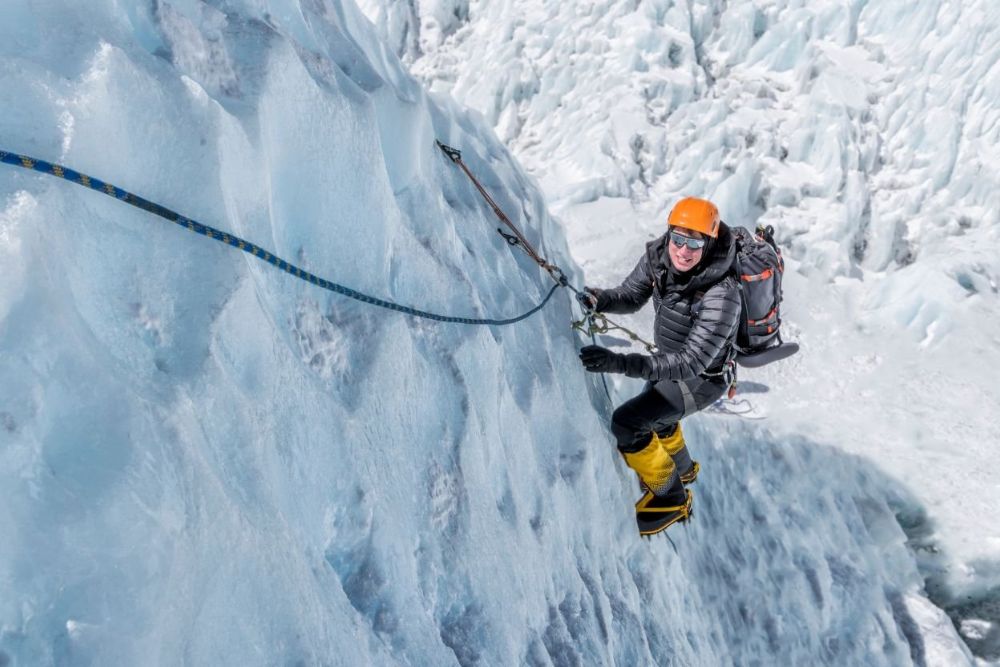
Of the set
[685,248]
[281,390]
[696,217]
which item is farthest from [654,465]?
[281,390]

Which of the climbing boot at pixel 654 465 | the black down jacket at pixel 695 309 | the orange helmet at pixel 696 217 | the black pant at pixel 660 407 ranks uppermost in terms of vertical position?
the orange helmet at pixel 696 217

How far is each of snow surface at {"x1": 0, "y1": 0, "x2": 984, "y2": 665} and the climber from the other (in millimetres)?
220

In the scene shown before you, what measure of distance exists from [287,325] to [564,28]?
1211cm

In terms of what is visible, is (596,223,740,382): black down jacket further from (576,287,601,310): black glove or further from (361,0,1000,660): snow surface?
(361,0,1000,660): snow surface

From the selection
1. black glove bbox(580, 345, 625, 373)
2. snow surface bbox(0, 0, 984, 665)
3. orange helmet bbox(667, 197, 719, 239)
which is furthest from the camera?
black glove bbox(580, 345, 625, 373)

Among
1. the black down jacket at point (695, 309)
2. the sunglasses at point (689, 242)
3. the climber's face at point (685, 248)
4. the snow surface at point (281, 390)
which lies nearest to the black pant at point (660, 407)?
the snow surface at point (281, 390)

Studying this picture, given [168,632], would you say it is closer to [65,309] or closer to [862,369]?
[65,309]

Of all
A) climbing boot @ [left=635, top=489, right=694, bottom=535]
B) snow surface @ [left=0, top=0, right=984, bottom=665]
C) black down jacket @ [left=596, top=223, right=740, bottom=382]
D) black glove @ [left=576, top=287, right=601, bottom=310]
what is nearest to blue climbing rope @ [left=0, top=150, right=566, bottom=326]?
snow surface @ [left=0, top=0, right=984, bottom=665]

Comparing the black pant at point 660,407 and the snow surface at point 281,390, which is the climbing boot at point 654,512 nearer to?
the snow surface at point 281,390

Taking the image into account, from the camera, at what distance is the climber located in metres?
3.14

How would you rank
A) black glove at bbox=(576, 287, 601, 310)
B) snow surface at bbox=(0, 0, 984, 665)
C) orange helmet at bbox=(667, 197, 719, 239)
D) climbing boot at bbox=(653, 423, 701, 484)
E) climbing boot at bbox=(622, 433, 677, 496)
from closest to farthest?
snow surface at bbox=(0, 0, 984, 665)
orange helmet at bbox=(667, 197, 719, 239)
black glove at bbox=(576, 287, 601, 310)
climbing boot at bbox=(622, 433, 677, 496)
climbing boot at bbox=(653, 423, 701, 484)

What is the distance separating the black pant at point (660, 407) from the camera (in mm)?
3695

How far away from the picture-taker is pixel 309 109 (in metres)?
2.47

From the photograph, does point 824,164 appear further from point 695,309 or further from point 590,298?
point 695,309
